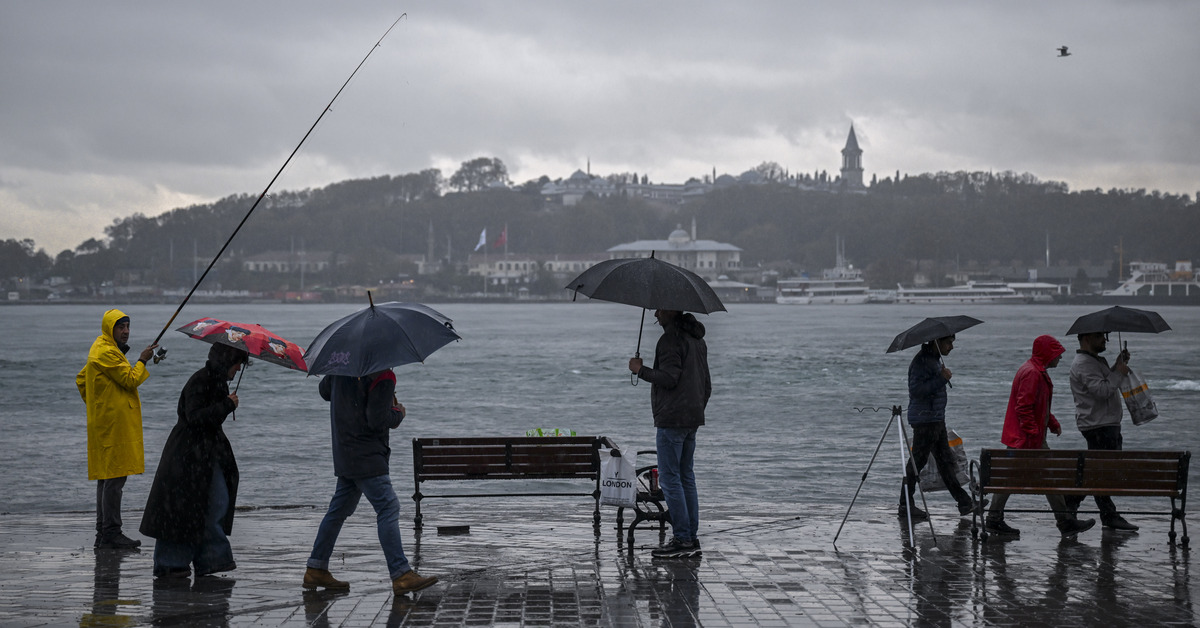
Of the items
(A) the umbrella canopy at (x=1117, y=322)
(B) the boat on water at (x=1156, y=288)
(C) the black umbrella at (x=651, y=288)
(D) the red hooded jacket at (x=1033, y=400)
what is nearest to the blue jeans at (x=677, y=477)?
(C) the black umbrella at (x=651, y=288)

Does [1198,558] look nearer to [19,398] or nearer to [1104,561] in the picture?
[1104,561]

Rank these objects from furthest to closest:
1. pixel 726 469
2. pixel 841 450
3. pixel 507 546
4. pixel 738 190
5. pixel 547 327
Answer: pixel 738 190
pixel 547 327
pixel 841 450
pixel 726 469
pixel 507 546

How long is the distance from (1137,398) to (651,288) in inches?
141

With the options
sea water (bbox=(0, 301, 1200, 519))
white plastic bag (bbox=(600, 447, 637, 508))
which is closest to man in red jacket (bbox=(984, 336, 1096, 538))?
sea water (bbox=(0, 301, 1200, 519))

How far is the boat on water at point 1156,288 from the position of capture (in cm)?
12581

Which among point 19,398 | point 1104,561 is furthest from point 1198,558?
point 19,398

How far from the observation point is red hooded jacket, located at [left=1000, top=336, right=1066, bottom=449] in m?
Result: 7.13

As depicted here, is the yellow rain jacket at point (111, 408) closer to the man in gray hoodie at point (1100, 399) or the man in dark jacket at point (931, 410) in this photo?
the man in dark jacket at point (931, 410)

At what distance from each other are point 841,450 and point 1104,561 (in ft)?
41.8

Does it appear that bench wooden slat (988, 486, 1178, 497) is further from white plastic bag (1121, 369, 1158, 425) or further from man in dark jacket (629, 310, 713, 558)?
man in dark jacket (629, 310, 713, 558)

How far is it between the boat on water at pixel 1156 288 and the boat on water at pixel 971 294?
650 centimetres

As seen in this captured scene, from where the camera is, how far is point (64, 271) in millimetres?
158000

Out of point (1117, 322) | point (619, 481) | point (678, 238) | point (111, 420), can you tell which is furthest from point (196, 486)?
point (678, 238)

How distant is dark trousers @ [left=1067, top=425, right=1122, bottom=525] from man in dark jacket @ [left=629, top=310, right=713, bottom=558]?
101 inches
